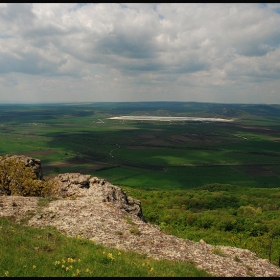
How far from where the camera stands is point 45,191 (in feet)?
125

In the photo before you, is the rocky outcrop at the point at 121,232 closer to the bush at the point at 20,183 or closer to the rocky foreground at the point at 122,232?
the rocky foreground at the point at 122,232

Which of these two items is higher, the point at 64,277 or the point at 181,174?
the point at 64,277

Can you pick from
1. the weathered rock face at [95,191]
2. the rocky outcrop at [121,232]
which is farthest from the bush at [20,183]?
the rocky outcrop at [121,232]

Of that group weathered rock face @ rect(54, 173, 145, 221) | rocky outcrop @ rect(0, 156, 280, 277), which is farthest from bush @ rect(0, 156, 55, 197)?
rocky outcrop @ rect(0, 156, 280, 277)

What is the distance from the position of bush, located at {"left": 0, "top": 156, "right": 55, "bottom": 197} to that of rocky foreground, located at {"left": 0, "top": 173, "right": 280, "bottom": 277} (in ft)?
20.5

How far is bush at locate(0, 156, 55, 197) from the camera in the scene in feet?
125

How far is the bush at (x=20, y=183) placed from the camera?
38125mm

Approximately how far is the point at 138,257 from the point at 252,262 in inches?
383

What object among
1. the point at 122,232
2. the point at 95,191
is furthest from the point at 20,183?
the point at 122,232

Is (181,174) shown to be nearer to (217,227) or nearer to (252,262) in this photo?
(217,227)

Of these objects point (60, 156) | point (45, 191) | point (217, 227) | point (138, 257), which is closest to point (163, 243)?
point (138, 257)

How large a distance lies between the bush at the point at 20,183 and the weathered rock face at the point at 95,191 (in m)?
1.94

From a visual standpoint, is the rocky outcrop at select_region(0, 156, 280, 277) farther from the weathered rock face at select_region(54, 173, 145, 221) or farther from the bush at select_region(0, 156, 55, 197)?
the bush at select_region(0, 156, 55, 197)

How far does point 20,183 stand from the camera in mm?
38531
